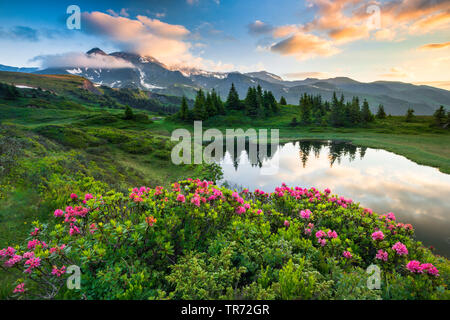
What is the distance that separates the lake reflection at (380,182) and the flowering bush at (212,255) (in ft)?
20.6

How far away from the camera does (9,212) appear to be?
262 inches

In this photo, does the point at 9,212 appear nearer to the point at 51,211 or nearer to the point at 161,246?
the point at 51,211

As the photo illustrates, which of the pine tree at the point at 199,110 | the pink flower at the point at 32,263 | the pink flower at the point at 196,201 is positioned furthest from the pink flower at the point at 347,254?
the pine tree at the point at 199,110

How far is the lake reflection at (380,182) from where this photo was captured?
9844mm

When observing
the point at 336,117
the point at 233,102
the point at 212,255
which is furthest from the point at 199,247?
the point at 233,102

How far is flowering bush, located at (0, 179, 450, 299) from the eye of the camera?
9.75ft

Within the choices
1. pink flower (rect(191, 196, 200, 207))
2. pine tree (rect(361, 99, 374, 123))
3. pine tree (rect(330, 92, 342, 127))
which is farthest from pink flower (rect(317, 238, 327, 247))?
pine tree (rect(361, 99, 374, 123))

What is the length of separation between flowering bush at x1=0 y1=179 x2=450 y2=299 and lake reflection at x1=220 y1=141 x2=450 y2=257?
627 cm

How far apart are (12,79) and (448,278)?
26943cm

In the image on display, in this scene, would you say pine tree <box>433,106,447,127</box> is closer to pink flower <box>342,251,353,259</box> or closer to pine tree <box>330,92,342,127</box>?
pine tree <box>330,92,342,127</box>

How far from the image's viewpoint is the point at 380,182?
15.7 m

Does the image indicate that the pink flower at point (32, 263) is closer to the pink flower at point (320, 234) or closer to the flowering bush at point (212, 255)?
the flowering bush at point (212, 255)

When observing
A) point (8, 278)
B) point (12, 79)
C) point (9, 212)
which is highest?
point (12, 79)
